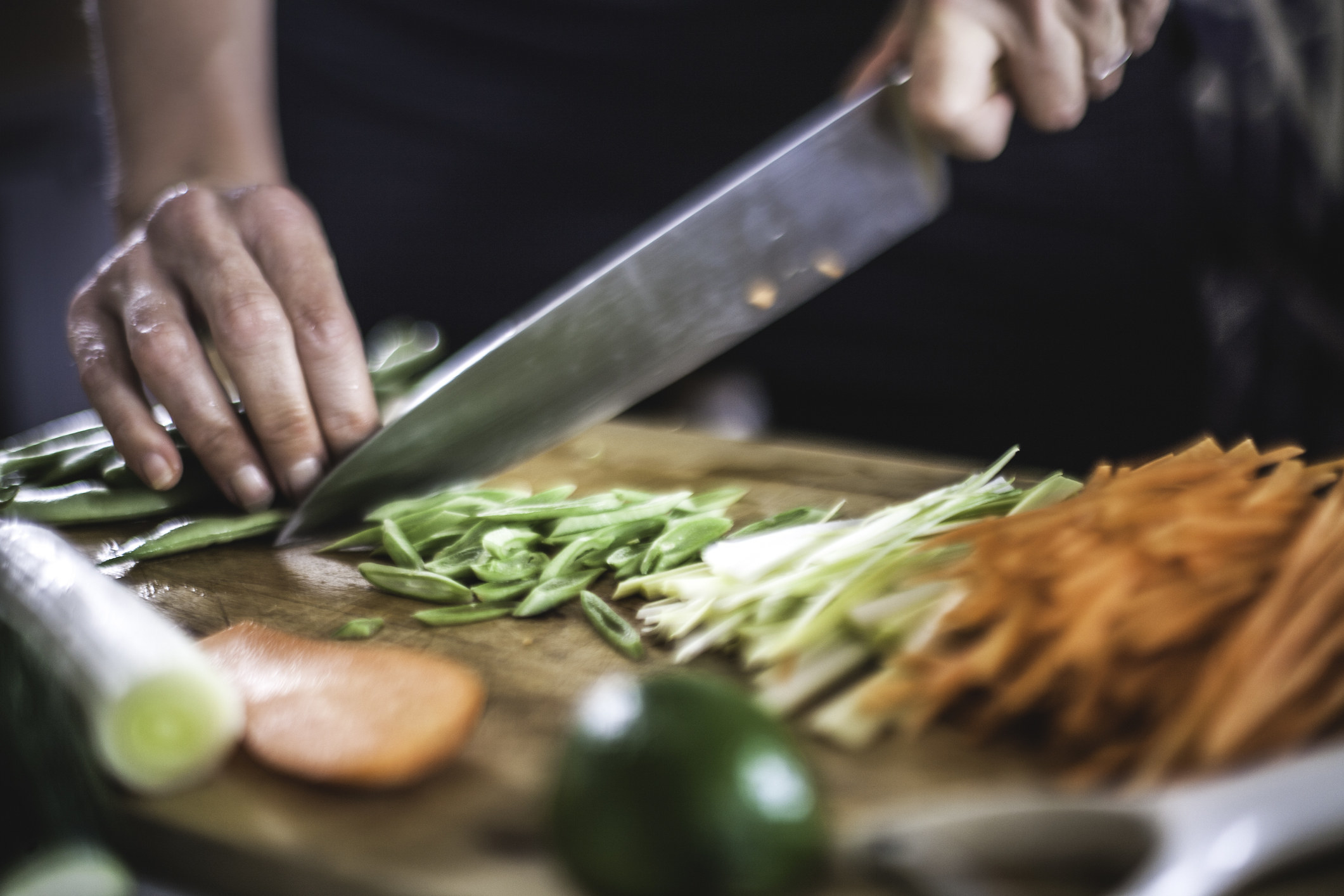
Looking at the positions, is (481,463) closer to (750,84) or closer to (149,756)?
(149,756)

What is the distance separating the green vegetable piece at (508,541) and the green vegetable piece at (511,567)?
1 cm

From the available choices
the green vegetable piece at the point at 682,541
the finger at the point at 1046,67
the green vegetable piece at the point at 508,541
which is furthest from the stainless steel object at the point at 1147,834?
the finger at the point at 1046,67

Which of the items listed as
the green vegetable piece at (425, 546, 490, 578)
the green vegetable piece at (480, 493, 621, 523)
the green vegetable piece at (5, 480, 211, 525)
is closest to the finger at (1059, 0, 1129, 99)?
the green vegetable piece at (480, 493, 621, 523)

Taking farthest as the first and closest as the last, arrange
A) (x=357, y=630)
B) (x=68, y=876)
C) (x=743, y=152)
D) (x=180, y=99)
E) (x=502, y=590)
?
(x=743, y=152) < (x=180, y=99) < (x=502, y=590) < (x=357, y=630) < (x=68, y=876)

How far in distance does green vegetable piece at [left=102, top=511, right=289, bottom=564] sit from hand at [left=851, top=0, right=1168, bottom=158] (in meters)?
1.64

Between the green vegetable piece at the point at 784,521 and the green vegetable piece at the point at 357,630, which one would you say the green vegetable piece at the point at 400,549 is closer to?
the green vegetable piece at the point at 357,630

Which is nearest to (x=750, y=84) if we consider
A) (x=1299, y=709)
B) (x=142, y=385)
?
(x=142, y=385)

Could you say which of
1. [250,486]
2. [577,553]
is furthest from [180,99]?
[577,553]

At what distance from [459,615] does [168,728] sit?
582mm

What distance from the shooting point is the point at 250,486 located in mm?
2139

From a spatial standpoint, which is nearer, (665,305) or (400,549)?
(400,549)

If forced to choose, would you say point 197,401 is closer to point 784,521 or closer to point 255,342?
point 255,342

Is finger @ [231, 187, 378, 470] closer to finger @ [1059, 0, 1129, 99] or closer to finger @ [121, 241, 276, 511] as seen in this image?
finger @ [121, 241, 276, 511]

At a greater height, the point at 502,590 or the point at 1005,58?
the point at 1005,58
